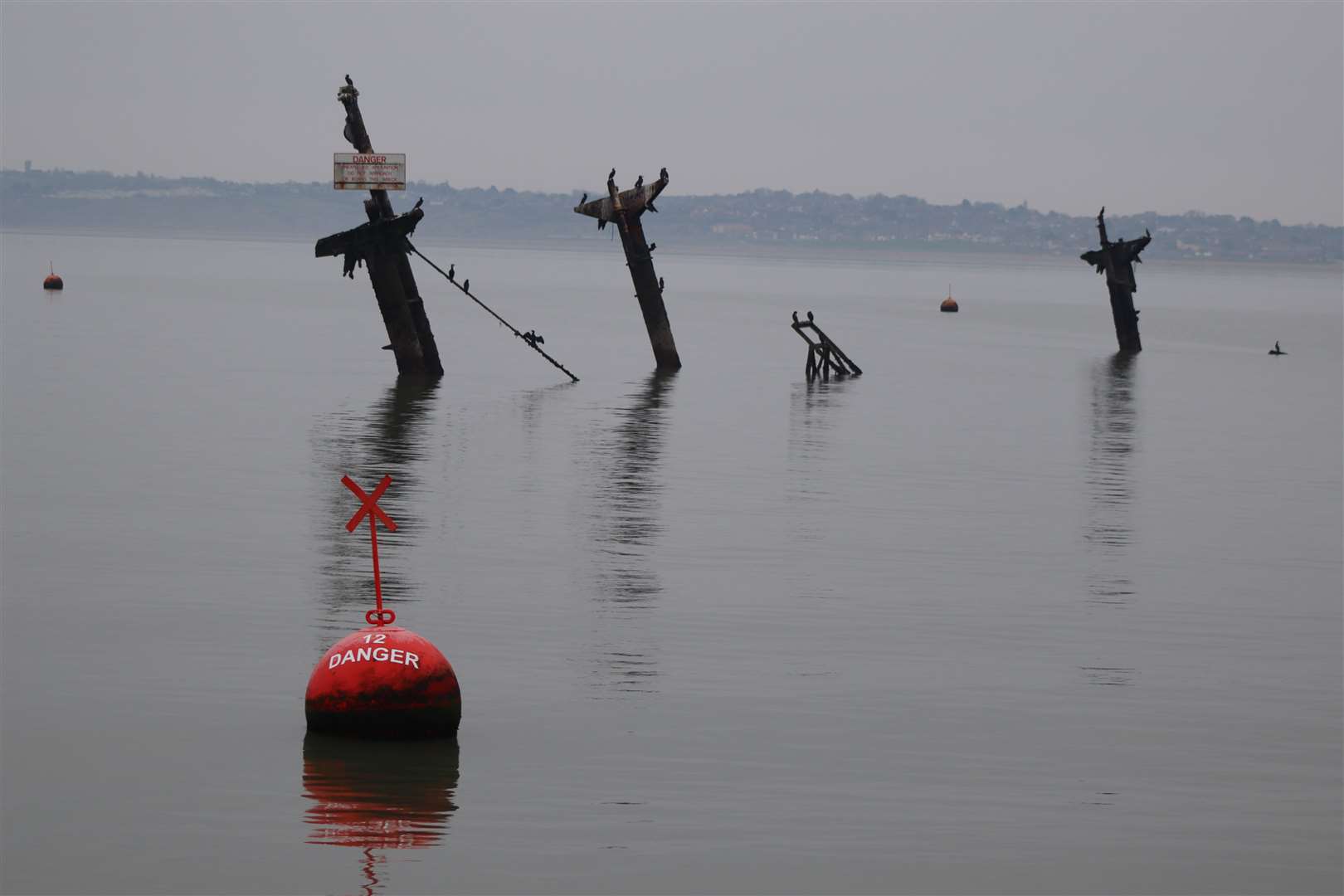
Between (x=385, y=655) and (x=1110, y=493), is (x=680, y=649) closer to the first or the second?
(x=385, y=655)

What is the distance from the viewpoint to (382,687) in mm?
13234

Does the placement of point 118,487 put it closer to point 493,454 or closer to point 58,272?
point 493,454

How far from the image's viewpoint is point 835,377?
5650 centimetres

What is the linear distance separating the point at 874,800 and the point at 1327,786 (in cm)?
323

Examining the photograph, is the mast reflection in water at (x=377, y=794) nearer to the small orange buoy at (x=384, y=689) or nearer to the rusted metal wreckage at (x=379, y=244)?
the small orange buoy at (x=384, y=689)

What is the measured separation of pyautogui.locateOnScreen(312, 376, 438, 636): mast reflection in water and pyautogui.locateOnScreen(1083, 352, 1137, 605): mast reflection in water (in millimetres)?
7550

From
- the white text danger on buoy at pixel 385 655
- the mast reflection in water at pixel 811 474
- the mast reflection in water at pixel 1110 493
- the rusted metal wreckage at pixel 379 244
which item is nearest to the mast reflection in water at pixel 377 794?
the white text danger on buoy at pixel 385 655

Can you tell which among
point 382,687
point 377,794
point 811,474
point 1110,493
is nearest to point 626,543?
point 811,474

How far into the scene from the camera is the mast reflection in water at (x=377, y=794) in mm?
11633

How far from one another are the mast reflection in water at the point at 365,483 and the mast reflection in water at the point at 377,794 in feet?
13.6

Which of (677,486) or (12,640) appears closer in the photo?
(12,640)

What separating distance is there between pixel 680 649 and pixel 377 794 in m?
4.95

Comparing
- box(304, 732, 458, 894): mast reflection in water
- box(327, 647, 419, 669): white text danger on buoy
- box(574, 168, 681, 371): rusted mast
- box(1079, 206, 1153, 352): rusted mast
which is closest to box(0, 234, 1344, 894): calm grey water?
box(304, 732, 458, 894): mast reflection in water

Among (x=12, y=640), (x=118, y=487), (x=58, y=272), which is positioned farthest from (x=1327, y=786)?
(x=58, y=272)
